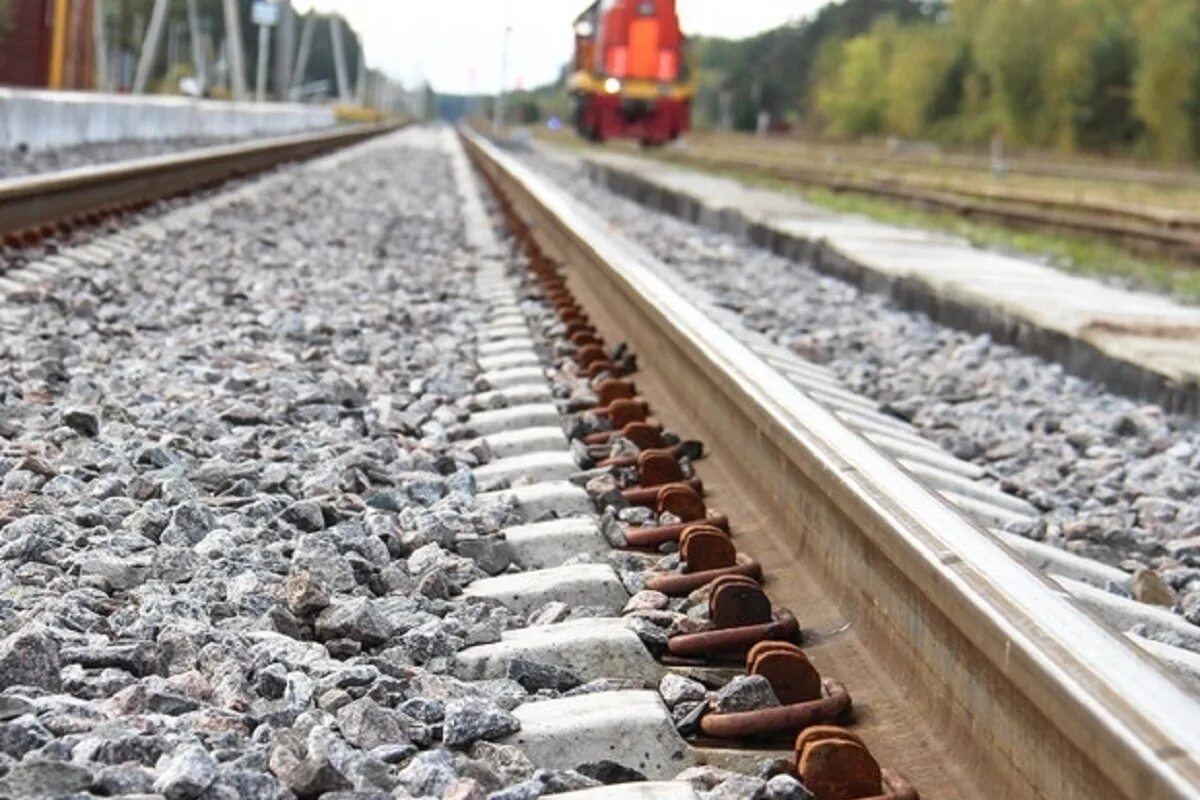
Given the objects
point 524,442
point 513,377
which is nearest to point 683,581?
point 524,442

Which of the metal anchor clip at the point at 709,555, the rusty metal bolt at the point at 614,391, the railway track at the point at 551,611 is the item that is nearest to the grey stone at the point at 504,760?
the railway track at the point at 551,611

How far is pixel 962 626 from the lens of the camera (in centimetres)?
229

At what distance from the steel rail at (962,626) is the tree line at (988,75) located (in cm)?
3885

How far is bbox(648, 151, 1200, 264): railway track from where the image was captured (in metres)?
13.6

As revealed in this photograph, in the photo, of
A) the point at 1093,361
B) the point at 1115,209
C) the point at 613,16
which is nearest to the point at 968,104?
the point at 613,16

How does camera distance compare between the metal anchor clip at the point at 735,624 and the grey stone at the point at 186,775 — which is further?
the metal anchor clip at the point at 735,624

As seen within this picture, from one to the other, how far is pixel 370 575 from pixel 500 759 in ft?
3.01

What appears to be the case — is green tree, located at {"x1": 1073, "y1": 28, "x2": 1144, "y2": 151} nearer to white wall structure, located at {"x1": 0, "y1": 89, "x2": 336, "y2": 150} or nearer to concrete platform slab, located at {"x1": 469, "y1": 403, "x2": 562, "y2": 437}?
white wall structure, located at {"x1": 0, "y1": 89, "x2": 336, "y2": 150}

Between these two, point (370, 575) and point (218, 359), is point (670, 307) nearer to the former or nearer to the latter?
point (218, 359)

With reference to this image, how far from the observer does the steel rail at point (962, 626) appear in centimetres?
182

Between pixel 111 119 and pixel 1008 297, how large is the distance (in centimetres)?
1636

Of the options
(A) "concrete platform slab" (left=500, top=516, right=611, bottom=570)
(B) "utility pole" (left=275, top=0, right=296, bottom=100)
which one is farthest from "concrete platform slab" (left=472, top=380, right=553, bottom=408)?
(B) "utility pole" (left=275, top=0, right=296, bottom=100)

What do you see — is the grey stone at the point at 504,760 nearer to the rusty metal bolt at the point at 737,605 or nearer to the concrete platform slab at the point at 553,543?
the rusty metal bolt at the point at 737,605

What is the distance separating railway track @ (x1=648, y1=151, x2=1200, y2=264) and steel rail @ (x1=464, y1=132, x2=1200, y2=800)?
1000 centimetres
